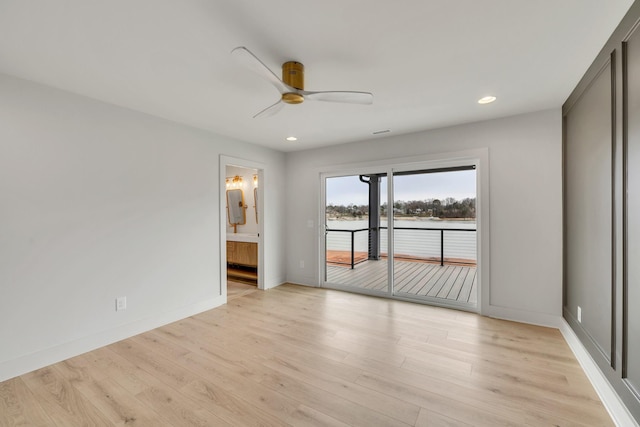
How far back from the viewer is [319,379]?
2146 millimetres

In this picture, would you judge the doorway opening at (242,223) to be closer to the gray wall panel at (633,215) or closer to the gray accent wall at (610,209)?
the gray accent wall at (610,209)

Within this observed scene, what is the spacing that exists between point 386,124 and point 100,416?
3.72m

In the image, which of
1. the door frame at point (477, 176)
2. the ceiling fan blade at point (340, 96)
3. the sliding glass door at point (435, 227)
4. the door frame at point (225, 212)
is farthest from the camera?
the door frame at point (225, 212)

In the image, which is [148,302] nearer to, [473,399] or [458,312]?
[473,399]

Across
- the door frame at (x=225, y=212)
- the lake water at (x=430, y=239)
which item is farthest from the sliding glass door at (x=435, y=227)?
the door frame at (x=225, y=212)

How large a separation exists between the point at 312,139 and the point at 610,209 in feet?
10.8

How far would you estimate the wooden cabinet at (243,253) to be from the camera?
5297mm

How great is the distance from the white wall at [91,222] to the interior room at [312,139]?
17mm

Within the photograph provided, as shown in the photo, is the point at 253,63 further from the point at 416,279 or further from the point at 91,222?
the point at 416,279

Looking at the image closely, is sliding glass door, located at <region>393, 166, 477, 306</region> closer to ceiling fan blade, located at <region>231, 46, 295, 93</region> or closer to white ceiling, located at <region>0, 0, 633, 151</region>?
white ceiling, located at <region>0, 0, 633, 151</region>

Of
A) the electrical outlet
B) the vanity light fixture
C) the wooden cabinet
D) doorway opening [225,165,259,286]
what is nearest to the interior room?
the electrical outlet

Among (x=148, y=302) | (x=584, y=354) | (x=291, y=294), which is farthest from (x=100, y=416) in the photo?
(x=584, y=354)

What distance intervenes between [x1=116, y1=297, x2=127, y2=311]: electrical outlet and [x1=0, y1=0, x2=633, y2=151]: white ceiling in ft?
6.50

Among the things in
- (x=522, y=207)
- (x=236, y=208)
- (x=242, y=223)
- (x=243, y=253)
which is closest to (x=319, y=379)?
(x=522, y=207)
